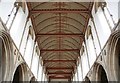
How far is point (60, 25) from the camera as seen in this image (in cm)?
2733

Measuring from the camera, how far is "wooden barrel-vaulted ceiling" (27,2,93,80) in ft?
72.7

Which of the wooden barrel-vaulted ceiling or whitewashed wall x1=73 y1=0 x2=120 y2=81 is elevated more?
the wooden barrel-vaulted ceiling

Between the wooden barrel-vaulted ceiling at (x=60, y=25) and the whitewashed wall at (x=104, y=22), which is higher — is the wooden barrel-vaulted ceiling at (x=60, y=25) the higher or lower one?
the higher one

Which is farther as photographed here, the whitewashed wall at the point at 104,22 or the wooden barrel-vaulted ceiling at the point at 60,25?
the wooden barrel-vaulted ceiling at the point at 60,25

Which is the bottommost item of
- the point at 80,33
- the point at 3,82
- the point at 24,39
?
the point at 3,82

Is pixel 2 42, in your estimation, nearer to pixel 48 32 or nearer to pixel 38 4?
pixel 38 4

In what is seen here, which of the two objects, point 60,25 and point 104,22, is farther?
point 60,25

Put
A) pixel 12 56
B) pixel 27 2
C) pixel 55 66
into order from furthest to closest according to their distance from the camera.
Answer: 1. pixel 55 66
2. pixel 27 2
3. pixel 12 56

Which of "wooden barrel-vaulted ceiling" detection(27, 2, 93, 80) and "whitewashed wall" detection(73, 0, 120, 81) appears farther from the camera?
"wooden barrel-vaulted ceiling" detection(27, 2, 93, 80)

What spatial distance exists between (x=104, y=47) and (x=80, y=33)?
10211mm

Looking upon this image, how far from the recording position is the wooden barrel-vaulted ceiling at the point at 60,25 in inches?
873

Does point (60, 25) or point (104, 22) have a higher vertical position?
point (60, 25)

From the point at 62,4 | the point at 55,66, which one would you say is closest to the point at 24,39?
the point at 62,4

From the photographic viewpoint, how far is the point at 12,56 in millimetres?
16578
